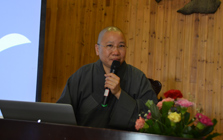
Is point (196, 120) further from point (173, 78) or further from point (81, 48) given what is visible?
point (81, 48)

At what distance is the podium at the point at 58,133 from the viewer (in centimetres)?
85

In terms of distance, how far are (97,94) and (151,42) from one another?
213 centimetres

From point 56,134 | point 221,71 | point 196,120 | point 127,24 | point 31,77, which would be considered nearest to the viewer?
point 56,134

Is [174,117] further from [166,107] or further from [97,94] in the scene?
[97,94]

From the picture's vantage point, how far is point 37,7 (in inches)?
116

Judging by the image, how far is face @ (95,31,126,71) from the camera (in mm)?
1807

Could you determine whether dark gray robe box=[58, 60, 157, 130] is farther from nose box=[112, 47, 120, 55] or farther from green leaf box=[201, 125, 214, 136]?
green leaf box=[201, 125, 214, 136]

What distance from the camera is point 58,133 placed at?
92 cm

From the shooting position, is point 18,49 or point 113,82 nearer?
point 113,82

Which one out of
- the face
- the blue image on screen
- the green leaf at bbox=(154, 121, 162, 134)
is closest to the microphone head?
the face

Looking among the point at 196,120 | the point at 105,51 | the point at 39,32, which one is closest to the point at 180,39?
the point at 39,32

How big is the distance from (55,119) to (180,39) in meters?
2.82

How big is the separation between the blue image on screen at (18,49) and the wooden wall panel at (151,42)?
1.21m

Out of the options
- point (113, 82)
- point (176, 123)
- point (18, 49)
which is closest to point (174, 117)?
point (176, 123)
